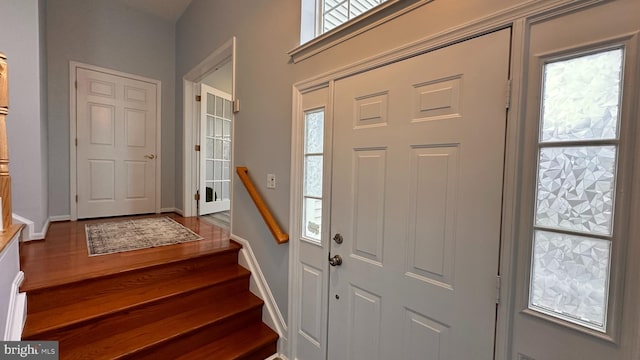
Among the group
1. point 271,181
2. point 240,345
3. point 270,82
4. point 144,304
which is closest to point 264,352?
point 240,345

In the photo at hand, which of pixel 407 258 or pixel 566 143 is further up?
pixel 566 143

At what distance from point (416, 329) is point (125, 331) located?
1.76 meters

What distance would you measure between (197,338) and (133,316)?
0.43 metres

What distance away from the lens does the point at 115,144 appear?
386 centimetres

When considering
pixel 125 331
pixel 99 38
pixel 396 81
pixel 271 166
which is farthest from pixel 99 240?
pixel 396 81

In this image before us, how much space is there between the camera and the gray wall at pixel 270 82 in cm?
152

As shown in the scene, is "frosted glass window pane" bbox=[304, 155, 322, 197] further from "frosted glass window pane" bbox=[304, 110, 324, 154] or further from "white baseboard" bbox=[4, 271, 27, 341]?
"white baseboard" bbox=[4, 271, 27, 341]

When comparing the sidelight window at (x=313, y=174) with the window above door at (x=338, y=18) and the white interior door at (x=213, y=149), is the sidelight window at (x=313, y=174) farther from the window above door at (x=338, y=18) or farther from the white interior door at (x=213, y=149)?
the white interior door at (x=213, y=149)

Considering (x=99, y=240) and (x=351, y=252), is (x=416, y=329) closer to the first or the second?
(x=351, y=252)

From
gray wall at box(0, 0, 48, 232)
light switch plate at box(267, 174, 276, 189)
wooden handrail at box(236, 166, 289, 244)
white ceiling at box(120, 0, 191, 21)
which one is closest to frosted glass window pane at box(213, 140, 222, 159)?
white ceiling at box(120, 0, 191, 21)

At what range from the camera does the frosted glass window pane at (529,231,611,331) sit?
0.83 m

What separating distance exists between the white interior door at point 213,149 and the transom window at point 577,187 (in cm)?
356

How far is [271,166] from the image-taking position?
2143 millimetres

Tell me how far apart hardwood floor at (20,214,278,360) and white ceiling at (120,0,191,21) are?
3284mm
